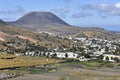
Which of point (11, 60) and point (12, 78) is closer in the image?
point (12, 78)

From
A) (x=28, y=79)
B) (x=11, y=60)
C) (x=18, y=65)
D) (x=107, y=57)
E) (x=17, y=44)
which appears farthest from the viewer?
(x=17, y=44)

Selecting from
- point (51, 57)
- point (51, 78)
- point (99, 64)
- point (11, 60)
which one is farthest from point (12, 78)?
point (51, 57)

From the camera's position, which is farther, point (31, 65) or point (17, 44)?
point (17, 44)

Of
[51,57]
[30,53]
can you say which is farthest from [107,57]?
[30,53]

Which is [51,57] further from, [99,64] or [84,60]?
[99,64]

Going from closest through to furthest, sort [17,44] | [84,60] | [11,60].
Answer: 1. [11,60]
2. [84,60]
3. [17,44]

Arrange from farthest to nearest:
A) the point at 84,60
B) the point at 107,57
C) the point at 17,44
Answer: the point at 17,44
the point at 107,57
the point at 84,60

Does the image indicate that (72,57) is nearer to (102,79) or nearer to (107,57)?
(107,57)

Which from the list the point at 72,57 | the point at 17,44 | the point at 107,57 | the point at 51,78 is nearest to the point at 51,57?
the point at 72,57

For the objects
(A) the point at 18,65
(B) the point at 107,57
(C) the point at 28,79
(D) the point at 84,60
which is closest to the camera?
(C) the point at 28,79
